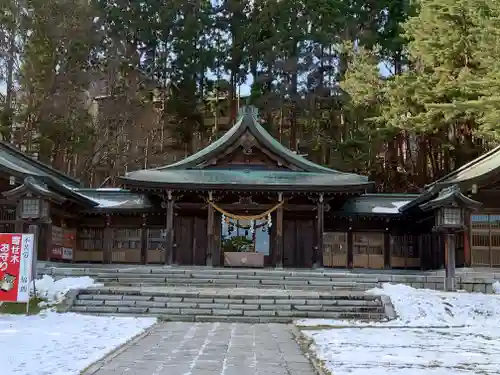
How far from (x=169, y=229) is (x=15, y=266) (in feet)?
29.9

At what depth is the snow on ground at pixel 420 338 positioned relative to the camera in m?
7.90

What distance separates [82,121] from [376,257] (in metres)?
21.1

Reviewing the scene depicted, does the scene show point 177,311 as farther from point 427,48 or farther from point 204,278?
point 427,48

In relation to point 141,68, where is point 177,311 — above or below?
below

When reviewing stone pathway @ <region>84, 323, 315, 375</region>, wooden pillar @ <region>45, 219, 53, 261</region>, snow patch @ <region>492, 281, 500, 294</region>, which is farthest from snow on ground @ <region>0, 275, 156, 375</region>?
snow patch @ <region>492, 281, 500, 294</region>

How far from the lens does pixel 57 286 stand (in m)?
15.8

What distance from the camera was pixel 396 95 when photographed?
33812 millimetres

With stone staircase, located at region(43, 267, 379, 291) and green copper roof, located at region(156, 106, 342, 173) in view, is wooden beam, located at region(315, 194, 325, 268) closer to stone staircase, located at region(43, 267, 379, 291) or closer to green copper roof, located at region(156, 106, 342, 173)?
green copper roof, located at region(156, 106, 342, 173)

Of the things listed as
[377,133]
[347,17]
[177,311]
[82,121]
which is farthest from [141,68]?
[177,311]

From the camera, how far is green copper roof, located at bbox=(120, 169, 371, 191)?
22203 millimetres

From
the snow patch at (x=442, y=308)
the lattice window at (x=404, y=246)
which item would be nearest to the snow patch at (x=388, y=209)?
the lattice window at (x=404, y=246)

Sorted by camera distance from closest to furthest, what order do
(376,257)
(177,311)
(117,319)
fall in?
(117,319) → (177,311) → (376,257)

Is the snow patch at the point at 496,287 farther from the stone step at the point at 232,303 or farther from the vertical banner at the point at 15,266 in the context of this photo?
the vertical banner at the point at 15,266

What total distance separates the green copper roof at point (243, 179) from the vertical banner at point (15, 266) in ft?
26.9
